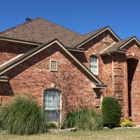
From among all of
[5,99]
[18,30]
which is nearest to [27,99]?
[5,99]

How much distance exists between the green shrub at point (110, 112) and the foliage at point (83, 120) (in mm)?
2465

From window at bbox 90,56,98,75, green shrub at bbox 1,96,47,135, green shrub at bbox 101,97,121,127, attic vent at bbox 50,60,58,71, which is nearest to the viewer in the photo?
green shrub at bbox 1,96,47,135

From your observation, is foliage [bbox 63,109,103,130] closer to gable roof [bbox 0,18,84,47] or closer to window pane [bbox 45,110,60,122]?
window pane [bbox 45,110,60,122]

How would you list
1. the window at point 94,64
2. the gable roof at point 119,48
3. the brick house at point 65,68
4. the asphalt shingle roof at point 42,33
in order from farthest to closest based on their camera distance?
the window at point 94,64 → the gable roof at point 119,48 → the asphalt shingle roof at point 42,33 → the brick house at point 65,68

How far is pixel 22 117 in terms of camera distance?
13273 mm

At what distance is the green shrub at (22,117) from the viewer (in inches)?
520

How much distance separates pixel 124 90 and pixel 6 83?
35.4ft

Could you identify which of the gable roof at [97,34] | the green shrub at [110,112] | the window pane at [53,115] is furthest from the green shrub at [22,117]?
the gable roof at [97,34]

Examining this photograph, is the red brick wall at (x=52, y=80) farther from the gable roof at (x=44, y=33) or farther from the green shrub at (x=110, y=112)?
the gable roof at (x=44, y=33)

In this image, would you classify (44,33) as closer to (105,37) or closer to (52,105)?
(105,37)

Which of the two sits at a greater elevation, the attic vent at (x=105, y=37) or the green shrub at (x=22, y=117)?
the attic vent at (x=105, y=37)

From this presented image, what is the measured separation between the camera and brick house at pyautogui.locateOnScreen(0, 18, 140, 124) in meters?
16.9

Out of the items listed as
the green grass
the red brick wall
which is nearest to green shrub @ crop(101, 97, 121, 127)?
the red brick wall

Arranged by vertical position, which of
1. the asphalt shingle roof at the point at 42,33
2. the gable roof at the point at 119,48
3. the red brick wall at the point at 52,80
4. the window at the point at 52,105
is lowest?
the window at the point at 52,105
